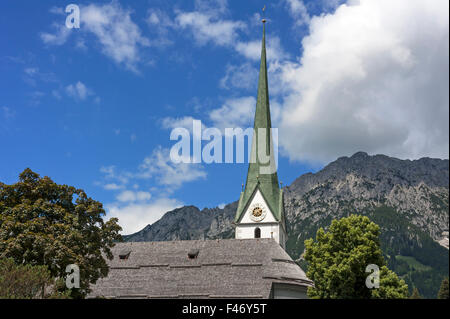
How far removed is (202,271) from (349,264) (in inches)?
522

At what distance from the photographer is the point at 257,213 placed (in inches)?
2158

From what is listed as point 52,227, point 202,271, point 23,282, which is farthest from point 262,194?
point 23,282

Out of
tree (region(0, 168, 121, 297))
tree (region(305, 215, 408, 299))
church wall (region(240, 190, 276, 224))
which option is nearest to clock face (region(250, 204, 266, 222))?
church wall (region(240, 190, 276, 224))

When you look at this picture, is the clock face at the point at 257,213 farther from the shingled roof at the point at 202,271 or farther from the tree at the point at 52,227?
the tree at the point at 52,227

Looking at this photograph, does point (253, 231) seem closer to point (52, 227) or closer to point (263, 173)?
point (263, 173)

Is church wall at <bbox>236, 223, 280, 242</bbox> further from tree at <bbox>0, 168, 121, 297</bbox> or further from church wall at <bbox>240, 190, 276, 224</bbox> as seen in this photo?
tree at <bbox>0, 168, 121, 297</bbox>

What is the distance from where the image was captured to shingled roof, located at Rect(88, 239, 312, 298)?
38.8 m

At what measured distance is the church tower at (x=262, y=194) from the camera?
54062mm

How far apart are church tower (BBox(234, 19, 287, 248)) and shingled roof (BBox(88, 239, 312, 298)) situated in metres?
9.64

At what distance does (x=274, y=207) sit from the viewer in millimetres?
54750

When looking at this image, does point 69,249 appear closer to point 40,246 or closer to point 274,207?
point 40,246

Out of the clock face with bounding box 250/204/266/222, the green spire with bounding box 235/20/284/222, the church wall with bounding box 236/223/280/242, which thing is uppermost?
the green spire with bounding box 235/20/284/222
